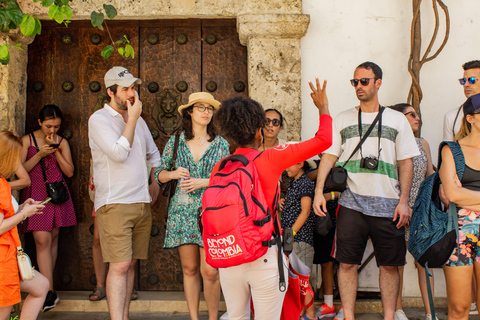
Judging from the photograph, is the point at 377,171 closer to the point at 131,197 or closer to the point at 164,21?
the point at 131,197

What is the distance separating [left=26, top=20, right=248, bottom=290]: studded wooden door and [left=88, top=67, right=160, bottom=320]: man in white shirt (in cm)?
88

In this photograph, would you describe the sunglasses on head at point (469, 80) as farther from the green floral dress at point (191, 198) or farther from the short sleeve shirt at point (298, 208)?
the green floral dress at point (191, 198)

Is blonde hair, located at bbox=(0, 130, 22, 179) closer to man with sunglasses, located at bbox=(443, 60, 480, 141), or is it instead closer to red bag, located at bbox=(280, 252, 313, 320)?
red bag, located at bbox=(280, 252, 313, 320)

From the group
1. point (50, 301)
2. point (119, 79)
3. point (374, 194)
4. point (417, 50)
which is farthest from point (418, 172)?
point (50, 301)

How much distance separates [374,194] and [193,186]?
1174 millimetres

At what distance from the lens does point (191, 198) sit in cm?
316

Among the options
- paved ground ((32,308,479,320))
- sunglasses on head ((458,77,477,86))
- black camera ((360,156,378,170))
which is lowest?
paved ground ((32,308,479,320))

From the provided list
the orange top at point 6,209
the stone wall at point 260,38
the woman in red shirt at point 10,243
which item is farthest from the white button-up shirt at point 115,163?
the stone wall at point 260,38

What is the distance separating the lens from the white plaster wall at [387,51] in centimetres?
394

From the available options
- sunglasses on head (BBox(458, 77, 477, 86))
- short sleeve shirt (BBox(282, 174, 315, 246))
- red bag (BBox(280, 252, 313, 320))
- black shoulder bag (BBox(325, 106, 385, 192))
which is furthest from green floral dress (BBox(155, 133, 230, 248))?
sunglasses on head (BBox(458, 77, 477, 86))

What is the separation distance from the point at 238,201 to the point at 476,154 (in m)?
1.44

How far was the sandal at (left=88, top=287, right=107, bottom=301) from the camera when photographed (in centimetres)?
382

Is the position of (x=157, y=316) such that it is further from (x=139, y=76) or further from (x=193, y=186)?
(x=139, y=76)

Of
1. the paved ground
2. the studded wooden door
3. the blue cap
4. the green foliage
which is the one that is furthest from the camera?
the studded wooden door
